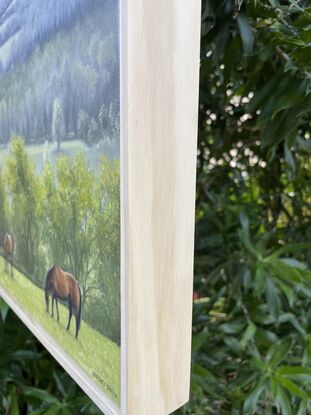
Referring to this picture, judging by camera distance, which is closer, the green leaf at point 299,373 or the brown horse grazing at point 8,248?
the brown horse grazing at point 8,248

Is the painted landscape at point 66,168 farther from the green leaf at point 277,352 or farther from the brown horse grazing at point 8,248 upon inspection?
the green leaf at point 277,352

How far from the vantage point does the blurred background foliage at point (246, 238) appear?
0.66 metres

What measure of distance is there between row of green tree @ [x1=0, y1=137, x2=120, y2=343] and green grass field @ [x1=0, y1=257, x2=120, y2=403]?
0.04 ft

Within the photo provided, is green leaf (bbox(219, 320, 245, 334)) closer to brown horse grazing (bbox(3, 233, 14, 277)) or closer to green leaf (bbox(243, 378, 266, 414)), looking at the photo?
green leaf (bbox(243, 378, 266, 414))

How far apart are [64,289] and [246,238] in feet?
1.95

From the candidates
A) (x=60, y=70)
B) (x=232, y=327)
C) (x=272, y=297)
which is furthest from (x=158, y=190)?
(x=232, y=327)

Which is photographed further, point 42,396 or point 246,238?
point 246,238

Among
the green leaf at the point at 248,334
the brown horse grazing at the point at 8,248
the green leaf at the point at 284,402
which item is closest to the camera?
the brown horse grazing at the point at 8,248

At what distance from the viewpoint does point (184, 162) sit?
37cm

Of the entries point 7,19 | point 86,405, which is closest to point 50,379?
point 86,405

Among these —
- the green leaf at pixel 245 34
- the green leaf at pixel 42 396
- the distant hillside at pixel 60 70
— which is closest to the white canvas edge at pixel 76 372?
the distant hillside at pixel 60 70

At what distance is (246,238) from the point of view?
0.97 metres

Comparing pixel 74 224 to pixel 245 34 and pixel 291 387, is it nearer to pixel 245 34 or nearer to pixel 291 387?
pixel 245 34

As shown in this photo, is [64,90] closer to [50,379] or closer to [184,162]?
[184,162]
